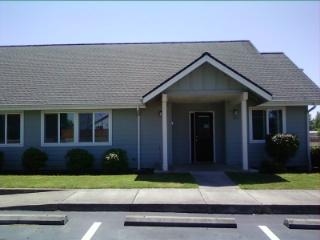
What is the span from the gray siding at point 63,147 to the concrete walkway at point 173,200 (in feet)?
19.8

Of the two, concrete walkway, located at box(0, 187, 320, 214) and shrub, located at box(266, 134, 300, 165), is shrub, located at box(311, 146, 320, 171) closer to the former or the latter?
shrub, located at box(266, 134, 300, 165)

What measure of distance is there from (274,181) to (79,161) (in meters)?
7.65

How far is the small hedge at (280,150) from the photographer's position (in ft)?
54.9

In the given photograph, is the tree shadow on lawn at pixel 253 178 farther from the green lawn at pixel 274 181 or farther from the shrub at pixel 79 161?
the shrub at pixel 79 161

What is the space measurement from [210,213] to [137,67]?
1195cm

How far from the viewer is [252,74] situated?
1961cm

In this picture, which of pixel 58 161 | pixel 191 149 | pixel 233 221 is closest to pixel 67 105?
pixel 58 161

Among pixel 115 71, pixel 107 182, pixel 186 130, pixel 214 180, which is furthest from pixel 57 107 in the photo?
pixel 214 180

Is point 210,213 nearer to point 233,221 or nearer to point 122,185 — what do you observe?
point 233,221

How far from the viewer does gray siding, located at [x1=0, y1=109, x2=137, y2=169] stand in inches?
696

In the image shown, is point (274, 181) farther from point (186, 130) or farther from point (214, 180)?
point (186, 130)

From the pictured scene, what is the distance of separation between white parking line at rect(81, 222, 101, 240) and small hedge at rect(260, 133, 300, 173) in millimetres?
9668

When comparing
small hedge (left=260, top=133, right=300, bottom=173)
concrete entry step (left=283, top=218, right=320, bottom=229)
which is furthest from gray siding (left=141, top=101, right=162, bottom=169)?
concrete entry step (left=283, top=218, right=320, bottom=229)

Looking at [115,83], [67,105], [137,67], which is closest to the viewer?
[67,105]
